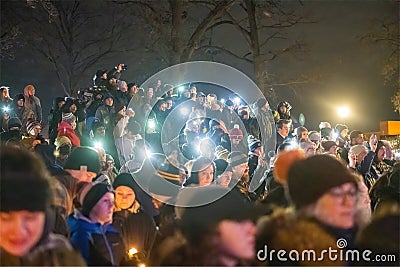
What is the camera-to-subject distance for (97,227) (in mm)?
3463

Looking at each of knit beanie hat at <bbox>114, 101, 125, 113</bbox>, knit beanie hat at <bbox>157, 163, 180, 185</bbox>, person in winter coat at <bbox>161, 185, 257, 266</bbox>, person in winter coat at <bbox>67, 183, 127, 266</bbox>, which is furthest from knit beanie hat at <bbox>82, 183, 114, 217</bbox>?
knit beanie hat at <bbox>114, 101, 125, 113</bbox>

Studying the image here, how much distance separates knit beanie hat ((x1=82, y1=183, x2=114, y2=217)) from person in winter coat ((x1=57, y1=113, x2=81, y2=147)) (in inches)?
179

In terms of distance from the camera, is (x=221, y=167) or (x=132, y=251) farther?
(x=221, y=167)

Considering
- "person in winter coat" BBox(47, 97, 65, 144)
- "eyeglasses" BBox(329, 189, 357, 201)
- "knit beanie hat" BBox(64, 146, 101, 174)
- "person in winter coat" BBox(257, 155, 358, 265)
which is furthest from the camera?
"person in winter coat" BBox(47, 97, 65, 144)

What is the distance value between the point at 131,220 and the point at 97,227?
3.87ft

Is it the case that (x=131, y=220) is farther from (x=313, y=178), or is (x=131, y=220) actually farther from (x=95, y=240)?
(x=313, y=178)

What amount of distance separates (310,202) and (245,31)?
1731cm

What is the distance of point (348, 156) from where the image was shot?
801cm

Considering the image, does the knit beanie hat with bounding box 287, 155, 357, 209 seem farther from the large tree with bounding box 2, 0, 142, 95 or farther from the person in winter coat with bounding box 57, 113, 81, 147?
the large tree with bounding box 2, 0, 142, 95

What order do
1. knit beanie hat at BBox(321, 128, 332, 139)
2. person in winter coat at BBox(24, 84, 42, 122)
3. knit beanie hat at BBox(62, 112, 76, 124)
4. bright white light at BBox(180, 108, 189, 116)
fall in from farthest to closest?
bright white light at BBox(180, 108, 189, 116) → knit beanie hat at BBox(321, 128, 332, 139) → person in winter coat at BBox(24, 84, 42, 122) → knit beanie hat at BBox(62, 112, 76, 124)

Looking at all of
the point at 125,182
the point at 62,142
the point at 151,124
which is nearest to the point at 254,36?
the point at 151,124

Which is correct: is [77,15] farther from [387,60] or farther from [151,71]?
[387,60]

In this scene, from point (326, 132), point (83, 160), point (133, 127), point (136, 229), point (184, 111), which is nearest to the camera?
point (136, 229)

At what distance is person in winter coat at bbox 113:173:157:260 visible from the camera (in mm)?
4551
